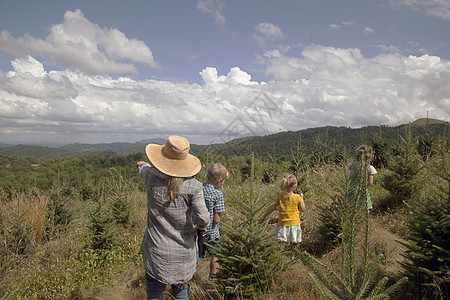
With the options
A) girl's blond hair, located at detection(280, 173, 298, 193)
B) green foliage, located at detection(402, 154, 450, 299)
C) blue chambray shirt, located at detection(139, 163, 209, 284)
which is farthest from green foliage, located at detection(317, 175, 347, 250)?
blue chambray shirt, located at detection(139, 163, 209, 284)

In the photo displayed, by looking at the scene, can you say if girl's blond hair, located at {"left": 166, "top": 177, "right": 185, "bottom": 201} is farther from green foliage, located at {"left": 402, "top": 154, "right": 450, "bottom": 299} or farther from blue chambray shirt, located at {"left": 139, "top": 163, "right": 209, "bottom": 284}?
green foliage, located at {"left": 402, "top": 154, "right": 450, "bottom": 299}

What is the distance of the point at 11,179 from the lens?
31.8 metres

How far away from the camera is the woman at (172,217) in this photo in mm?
2291

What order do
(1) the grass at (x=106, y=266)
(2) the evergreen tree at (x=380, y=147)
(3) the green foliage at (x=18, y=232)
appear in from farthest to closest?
(2) the evergreen tree at (x=380, y=147), (3) the green foliage at (x=18, y=232), (1) the grass at (x=106, y=266)

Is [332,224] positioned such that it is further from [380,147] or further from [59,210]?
[380,147]

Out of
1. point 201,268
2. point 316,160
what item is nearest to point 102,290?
point 201,268

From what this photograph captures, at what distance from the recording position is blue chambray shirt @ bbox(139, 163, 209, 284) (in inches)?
90.6

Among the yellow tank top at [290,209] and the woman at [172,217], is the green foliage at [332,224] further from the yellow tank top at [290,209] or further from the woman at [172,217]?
the woman at [172,217]

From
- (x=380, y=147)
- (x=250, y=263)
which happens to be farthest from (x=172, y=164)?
(x=380, y=147)

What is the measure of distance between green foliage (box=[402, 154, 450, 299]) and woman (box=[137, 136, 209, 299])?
95.1 inches

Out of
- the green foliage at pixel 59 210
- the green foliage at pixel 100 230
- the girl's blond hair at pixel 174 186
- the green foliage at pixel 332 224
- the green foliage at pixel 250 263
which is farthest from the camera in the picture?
the green foliage at pixel 59 210

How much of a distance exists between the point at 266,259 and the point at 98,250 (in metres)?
3.58

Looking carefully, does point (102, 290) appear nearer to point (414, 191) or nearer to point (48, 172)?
point (414, 191)

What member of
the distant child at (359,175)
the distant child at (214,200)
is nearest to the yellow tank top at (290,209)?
the distant child at (359,175)
